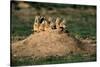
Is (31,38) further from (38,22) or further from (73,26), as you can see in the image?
(73,26)

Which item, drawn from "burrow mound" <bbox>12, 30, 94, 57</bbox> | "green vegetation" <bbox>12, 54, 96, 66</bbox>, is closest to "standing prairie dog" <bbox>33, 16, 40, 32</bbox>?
"burrow mound" <bbox>12, 30, 94, 57</bbox>

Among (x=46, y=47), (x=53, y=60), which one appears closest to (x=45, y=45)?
(x=46, y=47)

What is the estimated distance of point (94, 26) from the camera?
A: 2.62 metres

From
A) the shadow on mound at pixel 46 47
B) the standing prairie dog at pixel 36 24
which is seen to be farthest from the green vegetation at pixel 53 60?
the standing prairie dog at pixel 36 24

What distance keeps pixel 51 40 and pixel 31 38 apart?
9.7 inches

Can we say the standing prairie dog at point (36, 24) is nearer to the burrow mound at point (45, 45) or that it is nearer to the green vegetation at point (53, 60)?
the burrow mound at point (45, 45)

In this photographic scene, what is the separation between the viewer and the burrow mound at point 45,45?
7.49 ft

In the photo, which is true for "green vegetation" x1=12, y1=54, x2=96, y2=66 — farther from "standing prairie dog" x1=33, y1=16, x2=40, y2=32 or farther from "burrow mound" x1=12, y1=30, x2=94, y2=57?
"standing prairie dog" x1=33, y1=16, x2=40, y2=32

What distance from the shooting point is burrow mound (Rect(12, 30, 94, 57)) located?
228 cm

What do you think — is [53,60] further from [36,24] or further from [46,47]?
[36,24]

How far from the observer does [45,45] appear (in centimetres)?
237
